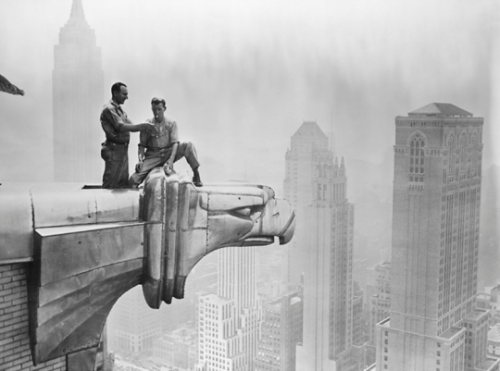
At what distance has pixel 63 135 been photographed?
8375 millimetres

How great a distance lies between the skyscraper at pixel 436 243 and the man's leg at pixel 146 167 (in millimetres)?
5869

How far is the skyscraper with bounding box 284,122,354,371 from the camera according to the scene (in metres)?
9.86

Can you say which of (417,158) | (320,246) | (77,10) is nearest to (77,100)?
(77,10)

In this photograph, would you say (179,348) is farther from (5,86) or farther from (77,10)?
(5,86)

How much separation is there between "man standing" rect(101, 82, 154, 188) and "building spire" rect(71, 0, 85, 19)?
17.1 ft

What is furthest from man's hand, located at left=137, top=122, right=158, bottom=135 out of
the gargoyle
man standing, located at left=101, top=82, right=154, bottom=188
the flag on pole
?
the flag on pole

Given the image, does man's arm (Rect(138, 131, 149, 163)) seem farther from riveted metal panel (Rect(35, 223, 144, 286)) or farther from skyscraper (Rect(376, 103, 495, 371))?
skyscraper (Rect(376, 103, 495, 371))

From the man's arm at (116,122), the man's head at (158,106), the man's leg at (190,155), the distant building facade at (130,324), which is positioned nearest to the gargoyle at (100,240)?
the man's leg at (190,155)

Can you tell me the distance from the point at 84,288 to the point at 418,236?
262 inches

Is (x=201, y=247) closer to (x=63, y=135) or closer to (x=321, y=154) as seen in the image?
(x=63, y=135)

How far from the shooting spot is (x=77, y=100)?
8.47 metres

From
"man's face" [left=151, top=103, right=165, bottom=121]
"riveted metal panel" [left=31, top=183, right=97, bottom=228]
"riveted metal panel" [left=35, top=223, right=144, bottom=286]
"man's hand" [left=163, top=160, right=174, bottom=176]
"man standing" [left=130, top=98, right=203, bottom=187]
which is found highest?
"man's face" [left=151, top=103, right=165, bottom=121]

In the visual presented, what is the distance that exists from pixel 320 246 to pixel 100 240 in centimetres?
711

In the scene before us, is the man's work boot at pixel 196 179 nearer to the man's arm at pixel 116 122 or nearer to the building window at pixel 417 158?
the man's arm at pixel 116 122
